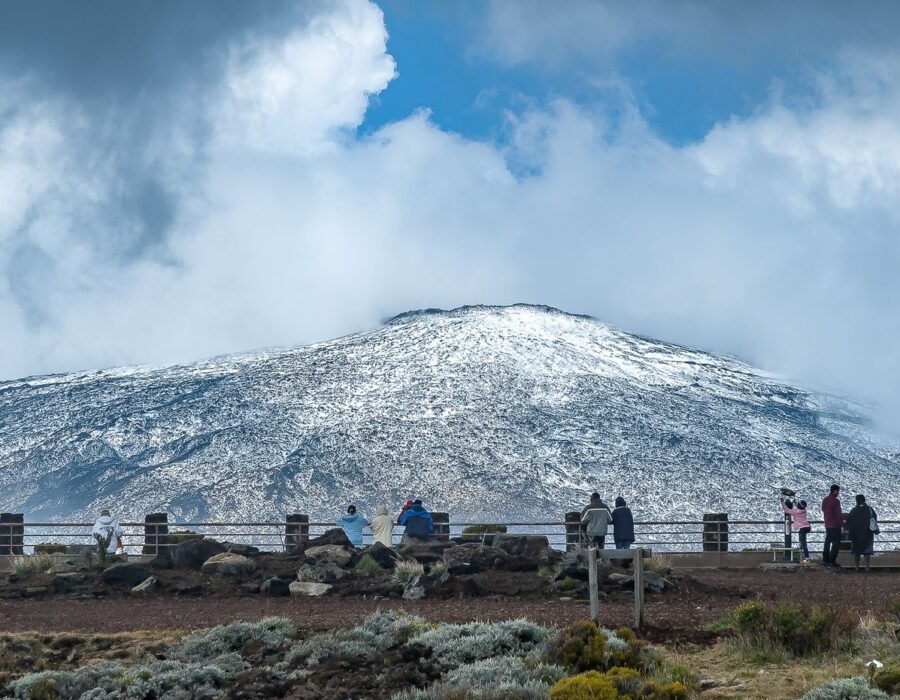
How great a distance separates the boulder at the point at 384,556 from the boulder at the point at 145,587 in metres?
3.68

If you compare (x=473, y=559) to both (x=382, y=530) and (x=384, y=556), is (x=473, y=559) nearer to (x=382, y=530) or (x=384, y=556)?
(x=384, y=556)

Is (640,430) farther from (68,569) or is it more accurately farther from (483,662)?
(483,662)

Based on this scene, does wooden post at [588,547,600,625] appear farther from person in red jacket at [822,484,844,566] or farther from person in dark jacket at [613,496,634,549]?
person in red jacket at [822,484,844,566]

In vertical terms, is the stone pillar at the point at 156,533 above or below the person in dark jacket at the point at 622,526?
below

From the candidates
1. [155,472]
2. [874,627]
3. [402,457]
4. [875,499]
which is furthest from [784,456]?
[874,627]

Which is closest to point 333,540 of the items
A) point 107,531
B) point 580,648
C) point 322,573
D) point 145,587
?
point 107,531

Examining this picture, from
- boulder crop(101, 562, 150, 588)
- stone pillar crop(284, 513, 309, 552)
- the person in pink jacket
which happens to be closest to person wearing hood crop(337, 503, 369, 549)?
boulder crop(101, 562, 150, 588)

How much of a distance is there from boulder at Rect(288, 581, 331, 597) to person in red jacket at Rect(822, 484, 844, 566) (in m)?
10.6

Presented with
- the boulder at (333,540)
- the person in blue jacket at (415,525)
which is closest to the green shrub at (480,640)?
the boulder at (333,540)

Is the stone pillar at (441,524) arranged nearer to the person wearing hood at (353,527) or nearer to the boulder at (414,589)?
the person wearing hood at (353,527)

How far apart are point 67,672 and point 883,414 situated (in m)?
120

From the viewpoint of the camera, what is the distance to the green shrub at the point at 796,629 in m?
11.3

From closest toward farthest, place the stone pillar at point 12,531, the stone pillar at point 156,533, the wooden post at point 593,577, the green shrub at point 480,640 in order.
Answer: the green shrub at point 480,640, the wooden post at point 593,577, the stone pillar at point 156,533, the stone pillar at point 12,531

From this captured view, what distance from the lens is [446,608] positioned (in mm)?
16797
